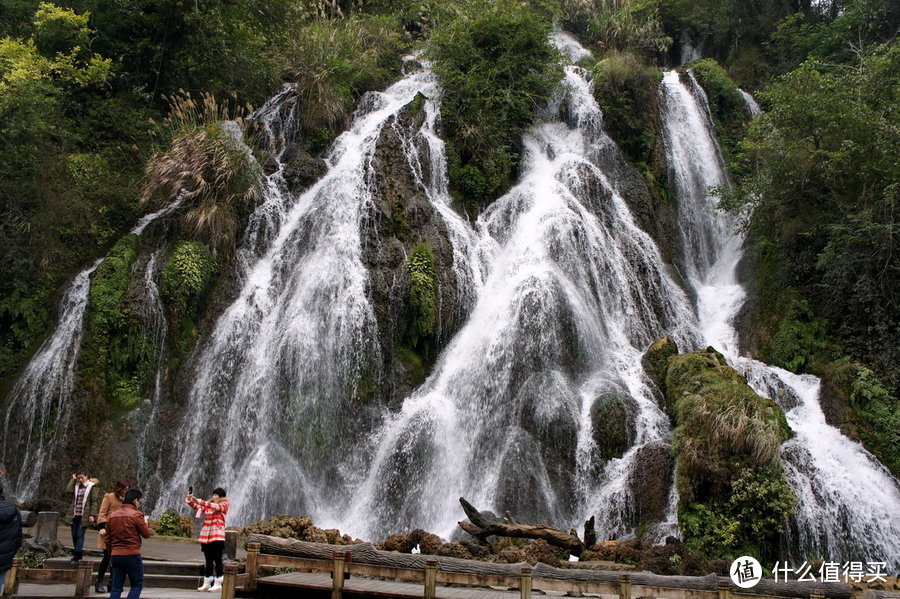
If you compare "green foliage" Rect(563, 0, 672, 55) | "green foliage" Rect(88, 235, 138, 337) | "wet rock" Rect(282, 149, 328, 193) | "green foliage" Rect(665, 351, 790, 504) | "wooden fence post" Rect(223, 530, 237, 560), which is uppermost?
"green foliage" Rect(563, 0, 672, 55)

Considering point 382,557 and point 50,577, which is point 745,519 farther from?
point 50,577

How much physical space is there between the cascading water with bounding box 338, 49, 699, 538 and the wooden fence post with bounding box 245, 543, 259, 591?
4.99m

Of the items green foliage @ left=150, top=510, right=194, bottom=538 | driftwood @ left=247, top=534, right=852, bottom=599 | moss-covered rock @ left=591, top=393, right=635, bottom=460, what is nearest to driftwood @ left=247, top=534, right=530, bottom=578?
driftwood @ left=247, top=534, right=852, bottom=599

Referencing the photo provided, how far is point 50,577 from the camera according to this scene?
7.14 meters

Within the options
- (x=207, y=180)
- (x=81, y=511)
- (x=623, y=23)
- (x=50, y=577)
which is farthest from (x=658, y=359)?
(x=623, y=23)

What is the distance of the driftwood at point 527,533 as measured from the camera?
381 inches

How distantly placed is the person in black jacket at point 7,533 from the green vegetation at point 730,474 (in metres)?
9.26

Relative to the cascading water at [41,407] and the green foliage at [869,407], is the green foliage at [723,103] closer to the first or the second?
the green foliage at [869,407]

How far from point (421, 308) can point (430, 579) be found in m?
9.52

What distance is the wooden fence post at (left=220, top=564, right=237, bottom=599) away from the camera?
609cm

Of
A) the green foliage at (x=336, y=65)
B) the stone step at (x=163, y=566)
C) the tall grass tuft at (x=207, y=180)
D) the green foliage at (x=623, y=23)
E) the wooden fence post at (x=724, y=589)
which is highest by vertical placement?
the green foliage at (x=623, y=23)

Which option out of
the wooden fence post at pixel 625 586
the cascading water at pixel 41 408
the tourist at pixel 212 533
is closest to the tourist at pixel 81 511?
the tourist at pixel 212 533

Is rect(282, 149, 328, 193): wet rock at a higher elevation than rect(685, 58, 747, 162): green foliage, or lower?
lower

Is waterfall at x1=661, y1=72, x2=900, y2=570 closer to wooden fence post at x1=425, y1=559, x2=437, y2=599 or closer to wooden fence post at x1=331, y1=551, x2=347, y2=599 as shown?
wooden fence post at x1=425, y1=559, x2=437, y2=599
